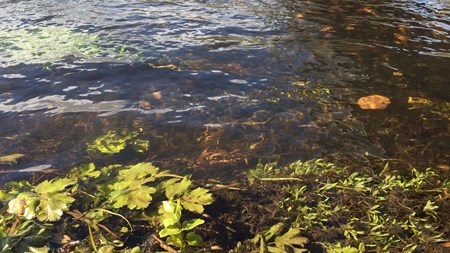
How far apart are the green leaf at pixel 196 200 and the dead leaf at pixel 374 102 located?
7.60 feet

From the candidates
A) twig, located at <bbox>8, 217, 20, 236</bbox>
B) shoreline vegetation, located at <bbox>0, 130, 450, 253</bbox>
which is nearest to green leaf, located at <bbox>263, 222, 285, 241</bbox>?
shoreline vegetation, located at <bbox>0, 130, 450, 253</bbox>

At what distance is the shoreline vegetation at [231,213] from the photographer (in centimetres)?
212

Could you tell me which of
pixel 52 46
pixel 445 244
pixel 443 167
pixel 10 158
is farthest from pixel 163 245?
pixel 52 46

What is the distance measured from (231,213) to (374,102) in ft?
7.58

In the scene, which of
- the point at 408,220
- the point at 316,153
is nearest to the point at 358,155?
the point at 316,153

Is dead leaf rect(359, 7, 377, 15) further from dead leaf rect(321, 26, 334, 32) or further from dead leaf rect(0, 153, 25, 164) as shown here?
dead leaf rect(0, 153, 25, 164)

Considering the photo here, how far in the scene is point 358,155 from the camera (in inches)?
122

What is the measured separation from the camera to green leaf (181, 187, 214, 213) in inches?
85.8

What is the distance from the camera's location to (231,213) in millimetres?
2457

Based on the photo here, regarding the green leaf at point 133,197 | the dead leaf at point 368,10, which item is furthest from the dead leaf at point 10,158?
the dead leaf at point 368,10

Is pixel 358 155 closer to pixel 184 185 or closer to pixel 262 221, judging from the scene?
pixel 262 221

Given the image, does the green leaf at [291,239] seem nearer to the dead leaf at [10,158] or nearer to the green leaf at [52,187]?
the green leaf at [52,187]

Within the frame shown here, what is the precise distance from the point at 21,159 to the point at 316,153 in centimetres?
248

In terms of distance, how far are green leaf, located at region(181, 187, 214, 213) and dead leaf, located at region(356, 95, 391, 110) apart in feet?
7.60
